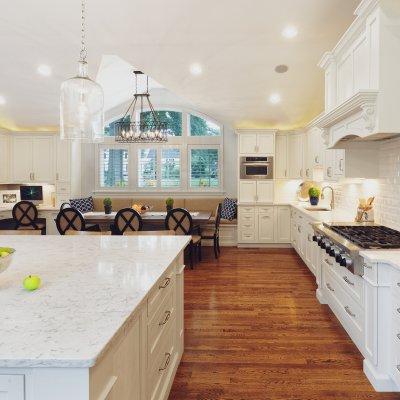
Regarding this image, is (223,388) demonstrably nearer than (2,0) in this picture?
Yes

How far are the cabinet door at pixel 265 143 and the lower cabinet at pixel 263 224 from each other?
1.12 m

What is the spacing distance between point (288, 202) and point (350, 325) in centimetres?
481

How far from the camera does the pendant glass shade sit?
2654 millimetres

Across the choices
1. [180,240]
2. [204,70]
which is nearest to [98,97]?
[180,240]

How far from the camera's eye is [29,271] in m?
2.01

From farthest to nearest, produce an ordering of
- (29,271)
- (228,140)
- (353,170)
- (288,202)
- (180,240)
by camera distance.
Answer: (228,140), (288,202), (353,170), (180,240), (29,271)

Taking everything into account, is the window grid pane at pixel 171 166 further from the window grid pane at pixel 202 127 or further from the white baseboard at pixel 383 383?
the white baseboard at pixel 383 383

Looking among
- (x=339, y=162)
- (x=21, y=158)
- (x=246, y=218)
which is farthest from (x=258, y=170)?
(x=21, y=158)

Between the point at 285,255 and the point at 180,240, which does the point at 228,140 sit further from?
the point at 180,240

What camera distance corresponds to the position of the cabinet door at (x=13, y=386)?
104cm

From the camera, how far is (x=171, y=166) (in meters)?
8.68

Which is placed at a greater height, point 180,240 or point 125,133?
point 125,133

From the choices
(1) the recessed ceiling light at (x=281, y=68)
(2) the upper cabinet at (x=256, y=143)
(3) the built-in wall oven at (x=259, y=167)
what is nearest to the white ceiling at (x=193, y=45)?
(1) the recessed ceiling light at (x=281, y=68)

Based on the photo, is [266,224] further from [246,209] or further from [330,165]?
[330,165]
